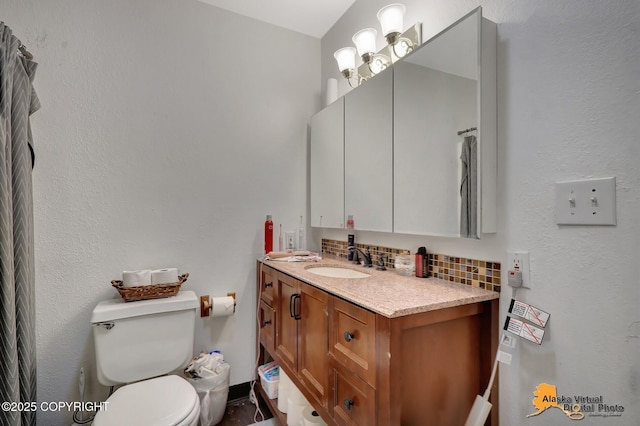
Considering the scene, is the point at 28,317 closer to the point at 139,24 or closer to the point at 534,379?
the point at 139,24

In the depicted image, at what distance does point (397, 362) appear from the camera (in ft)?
2.79

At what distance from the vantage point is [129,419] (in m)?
1.12

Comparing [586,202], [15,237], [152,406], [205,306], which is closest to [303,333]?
[152,406]

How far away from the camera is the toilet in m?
1.17

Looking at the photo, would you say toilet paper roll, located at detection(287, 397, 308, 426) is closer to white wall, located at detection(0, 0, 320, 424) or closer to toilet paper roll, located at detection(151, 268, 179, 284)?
white wall, located at detection(0, 0, 320, 424)

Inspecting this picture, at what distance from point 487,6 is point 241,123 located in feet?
4.81

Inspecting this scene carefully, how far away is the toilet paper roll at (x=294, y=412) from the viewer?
1400 millimetres

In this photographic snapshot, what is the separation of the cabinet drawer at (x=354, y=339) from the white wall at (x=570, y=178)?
1.73 feet

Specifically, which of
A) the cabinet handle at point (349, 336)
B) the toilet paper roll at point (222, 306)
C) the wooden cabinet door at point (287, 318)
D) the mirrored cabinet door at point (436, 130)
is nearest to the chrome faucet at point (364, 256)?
the mirrored cabinet door at point (436, 130)

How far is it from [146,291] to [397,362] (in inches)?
51.5

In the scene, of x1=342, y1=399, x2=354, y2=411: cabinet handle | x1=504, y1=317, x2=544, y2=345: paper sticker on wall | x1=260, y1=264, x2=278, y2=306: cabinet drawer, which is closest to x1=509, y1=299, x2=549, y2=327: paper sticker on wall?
x1=504, y1=317, x2=544, y2=345: paper sticker on wall

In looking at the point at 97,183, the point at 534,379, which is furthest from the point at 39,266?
the point at 534,379

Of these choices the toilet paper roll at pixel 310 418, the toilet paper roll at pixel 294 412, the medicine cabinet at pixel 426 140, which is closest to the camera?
the medicine cabinet at pixel 426 140

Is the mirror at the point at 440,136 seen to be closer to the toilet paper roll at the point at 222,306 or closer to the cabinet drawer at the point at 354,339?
the cabinet drawer at the point at 354,339
